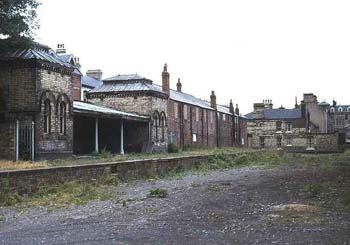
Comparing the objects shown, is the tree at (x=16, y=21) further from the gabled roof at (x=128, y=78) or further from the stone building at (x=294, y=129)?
the stone building at (x=294, y=129)

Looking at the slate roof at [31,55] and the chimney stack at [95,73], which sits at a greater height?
the chimney stack at [95,73]

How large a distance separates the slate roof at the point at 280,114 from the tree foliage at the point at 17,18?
177ft

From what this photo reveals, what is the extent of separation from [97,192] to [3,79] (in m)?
11.1

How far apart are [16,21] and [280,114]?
58.5 metres

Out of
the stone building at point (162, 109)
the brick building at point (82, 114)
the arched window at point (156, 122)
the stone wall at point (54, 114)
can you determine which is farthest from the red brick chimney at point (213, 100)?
the stone wall at point (54, 114)

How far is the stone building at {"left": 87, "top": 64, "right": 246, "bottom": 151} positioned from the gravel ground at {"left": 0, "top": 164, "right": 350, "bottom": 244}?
77.2 feet

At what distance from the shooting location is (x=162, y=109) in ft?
129

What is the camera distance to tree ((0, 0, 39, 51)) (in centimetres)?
2278

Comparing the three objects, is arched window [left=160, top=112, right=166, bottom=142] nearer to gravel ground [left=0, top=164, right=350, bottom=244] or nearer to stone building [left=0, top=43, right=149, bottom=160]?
stone building [left=0, top=43, right=149, bottom=160]

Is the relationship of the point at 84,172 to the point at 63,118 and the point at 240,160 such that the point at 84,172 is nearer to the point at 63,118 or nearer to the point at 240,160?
the point at 63,118

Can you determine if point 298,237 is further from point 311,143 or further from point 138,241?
point 311,143

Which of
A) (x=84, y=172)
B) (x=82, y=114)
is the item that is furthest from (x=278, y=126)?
(x=84, y=172)

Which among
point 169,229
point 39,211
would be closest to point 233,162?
point 39,211

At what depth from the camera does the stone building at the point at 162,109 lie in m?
37.7
